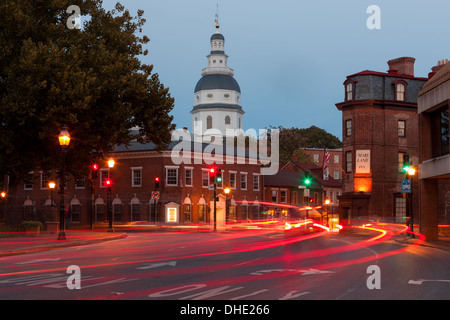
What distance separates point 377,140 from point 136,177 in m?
27.5

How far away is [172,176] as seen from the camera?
66188mm

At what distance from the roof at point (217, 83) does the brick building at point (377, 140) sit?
90.0 m

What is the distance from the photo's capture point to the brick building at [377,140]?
55.2 meters

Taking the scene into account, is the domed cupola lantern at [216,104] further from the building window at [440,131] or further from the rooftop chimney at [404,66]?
the building window at [440,131]

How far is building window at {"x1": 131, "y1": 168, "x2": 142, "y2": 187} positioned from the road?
1762 inches

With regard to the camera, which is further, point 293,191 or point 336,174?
point 336,174

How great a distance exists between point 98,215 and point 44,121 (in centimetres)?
3647

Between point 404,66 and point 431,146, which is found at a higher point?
point 404,66

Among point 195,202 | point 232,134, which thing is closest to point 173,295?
point 195,202

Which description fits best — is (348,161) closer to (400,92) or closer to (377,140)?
(377,140)

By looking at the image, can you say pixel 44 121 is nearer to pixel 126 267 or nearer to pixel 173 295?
pixel 126 267

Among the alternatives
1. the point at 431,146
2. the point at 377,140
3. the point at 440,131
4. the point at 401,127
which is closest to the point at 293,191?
the point at 401,127

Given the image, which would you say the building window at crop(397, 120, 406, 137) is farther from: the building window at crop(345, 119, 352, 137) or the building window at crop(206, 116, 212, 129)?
the building window at crop(206, 116, 212, 129)
